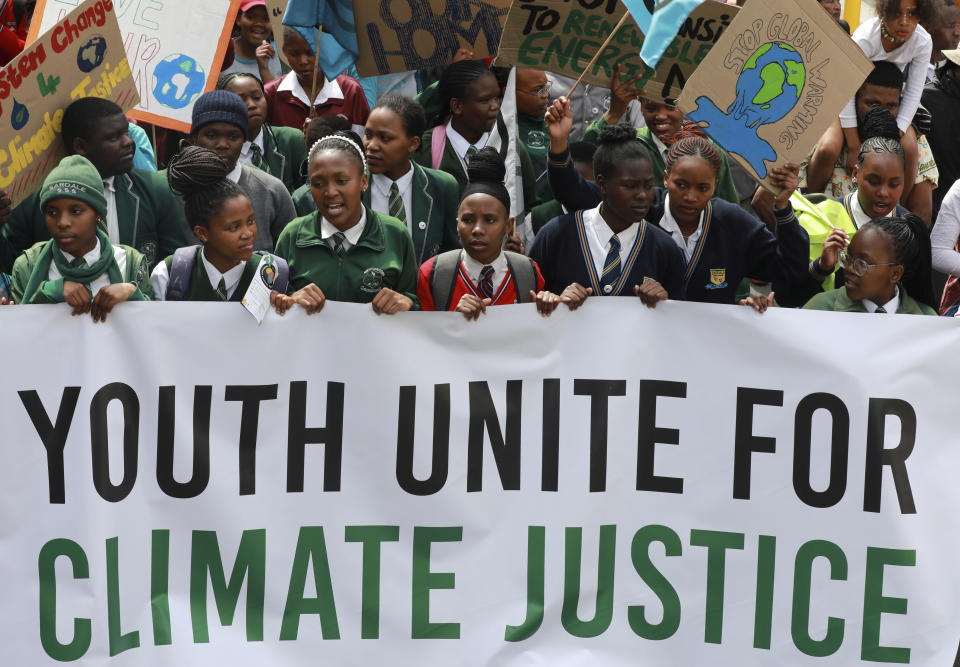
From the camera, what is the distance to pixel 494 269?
19.6 feet

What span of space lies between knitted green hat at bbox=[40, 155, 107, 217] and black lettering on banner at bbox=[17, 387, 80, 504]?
0.77 m

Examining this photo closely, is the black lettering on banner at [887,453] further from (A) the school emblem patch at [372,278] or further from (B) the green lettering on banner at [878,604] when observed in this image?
(A) the school emblem patch at [372,278]

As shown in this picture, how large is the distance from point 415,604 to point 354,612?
241 mm

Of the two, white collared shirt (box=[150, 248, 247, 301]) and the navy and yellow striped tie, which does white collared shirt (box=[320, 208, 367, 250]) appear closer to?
white collared shirt (box=[150, 248, 247, 301])

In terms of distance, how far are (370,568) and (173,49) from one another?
380 cm

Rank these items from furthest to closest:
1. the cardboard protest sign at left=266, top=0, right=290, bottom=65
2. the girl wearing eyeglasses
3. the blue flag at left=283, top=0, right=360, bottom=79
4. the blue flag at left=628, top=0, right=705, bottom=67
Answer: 1. the cardboard protest sign at left=266, top=0, right=290, bottom=65
2. the blue flag at left=283, top=0, right=360, bottom=79
3. the blue flag at left=628, top=0, right=705, bottom=67
4. the girl wearing eyeglasses

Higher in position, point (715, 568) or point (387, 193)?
point (387, 193)

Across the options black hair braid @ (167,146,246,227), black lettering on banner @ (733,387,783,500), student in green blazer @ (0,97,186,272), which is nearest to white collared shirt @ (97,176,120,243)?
student in green blazer @ (0,97,186,272)

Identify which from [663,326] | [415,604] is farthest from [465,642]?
[663,326]

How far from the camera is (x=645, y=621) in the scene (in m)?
5.45

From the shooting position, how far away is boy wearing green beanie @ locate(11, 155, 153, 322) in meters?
5.50

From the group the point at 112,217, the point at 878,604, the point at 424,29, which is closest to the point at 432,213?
the point at 424,29

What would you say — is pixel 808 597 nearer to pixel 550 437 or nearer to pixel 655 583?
pixel 655 583

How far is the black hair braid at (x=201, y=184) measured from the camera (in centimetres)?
583
